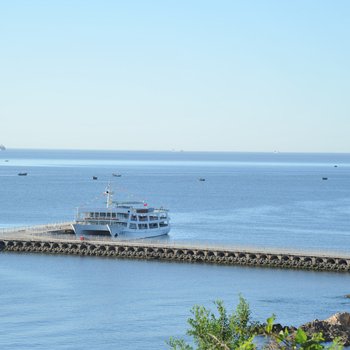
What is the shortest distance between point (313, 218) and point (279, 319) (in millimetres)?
96298

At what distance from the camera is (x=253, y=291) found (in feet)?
262

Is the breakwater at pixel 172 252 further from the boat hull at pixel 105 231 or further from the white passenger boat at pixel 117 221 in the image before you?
the white passenger boat at pixel 117 221

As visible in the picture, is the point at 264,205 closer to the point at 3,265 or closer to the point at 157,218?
the point at 157,218

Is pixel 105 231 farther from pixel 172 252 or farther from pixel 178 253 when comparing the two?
pixel 178 253

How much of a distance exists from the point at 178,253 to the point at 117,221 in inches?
646

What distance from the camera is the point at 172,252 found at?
100000mm

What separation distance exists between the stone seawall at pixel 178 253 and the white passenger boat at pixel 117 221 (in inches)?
321

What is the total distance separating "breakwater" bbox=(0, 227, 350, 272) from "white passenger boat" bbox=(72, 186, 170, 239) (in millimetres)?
4835

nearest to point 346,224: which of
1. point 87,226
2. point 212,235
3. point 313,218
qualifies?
point 313,218

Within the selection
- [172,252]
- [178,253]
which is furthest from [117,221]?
[178,253]

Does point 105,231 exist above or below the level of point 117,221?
below

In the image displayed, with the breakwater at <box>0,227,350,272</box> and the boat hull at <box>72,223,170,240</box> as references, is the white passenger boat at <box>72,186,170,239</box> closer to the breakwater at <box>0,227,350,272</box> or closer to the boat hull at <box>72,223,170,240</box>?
the boat hull at <box>72,223,170,240</box>

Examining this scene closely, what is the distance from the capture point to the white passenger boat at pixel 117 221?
11281 cm

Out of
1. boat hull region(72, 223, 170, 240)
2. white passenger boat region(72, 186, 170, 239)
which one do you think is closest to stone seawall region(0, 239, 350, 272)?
boat hull region(72, 223, 170, 240)
